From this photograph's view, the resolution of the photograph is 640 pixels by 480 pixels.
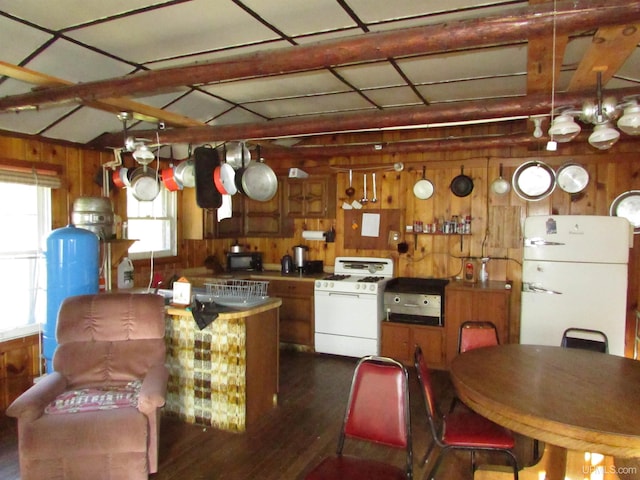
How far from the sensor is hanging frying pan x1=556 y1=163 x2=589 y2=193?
4410mm

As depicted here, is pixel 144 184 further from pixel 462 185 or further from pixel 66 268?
pixel 462 185

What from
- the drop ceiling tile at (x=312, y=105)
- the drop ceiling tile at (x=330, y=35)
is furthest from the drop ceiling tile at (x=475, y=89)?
the drop ceiling tile at (x=330, y=35)

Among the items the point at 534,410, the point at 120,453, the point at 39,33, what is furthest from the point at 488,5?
the point at 120,453

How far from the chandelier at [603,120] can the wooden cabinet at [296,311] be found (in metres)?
3.25

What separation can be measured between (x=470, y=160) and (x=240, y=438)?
3611mm

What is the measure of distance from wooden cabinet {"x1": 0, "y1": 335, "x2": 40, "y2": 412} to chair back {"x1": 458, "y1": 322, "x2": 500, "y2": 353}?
3439 mm

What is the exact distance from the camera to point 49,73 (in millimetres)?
2963

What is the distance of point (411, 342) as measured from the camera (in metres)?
4.71

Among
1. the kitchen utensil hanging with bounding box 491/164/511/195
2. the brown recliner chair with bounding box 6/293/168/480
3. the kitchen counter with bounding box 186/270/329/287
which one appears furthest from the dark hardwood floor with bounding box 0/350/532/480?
the kitchen utensil hanging with bounding box 491/164/511/195

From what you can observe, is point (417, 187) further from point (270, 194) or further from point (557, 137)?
point (557, 137)

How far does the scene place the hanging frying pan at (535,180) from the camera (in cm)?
452

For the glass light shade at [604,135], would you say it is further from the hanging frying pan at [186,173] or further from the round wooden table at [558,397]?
the hanging frying pan at [186,173]

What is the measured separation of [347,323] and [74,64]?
11.2 feet

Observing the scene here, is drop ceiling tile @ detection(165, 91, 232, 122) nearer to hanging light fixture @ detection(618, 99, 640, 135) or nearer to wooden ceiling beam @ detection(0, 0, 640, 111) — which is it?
wooden ceiling beam @ detection(0, 0, 640, 111)
